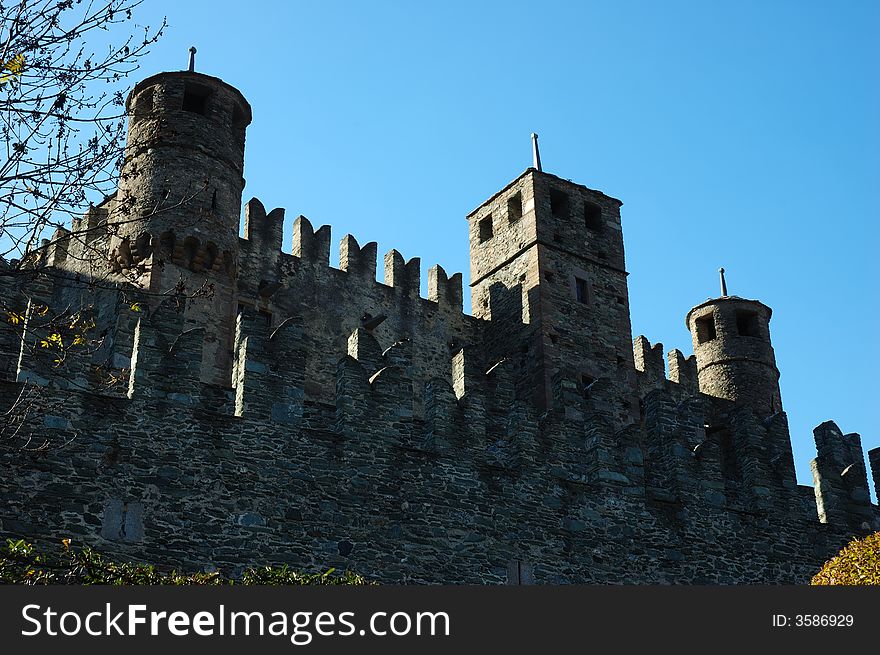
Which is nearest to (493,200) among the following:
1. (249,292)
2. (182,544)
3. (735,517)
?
(249,292)

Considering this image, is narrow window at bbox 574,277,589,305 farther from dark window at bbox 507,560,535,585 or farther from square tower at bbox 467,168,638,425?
dark window at bbox 507,560,535,585

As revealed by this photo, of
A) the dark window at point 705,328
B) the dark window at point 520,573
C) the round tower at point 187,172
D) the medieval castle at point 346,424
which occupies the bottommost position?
the dark window at point 520,573

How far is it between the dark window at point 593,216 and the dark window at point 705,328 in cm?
439

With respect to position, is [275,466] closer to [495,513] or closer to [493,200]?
[495,513]

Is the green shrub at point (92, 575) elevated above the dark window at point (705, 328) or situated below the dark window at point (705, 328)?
below

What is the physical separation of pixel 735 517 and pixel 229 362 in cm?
768

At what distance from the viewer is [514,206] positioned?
2555cm

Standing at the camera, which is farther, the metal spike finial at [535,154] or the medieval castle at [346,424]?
the metal spike finial at [535,154]

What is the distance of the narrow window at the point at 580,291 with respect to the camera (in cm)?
2419

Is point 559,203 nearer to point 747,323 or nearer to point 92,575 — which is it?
point 747,323

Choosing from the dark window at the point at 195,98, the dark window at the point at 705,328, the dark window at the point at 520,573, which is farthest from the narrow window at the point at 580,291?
the dark window at the point at 520,573

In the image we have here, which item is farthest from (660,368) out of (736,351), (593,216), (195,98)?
(195,98)

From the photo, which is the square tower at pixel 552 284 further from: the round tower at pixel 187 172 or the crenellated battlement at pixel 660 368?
the round tower at pixel 187 172

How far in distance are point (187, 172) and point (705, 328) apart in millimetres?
13757
